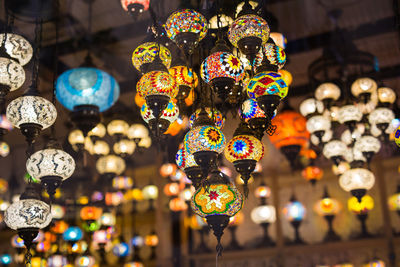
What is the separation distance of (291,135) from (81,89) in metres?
2.04

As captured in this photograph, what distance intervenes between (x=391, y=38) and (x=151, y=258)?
5593 mm

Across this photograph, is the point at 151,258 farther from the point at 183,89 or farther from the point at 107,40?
the point at 183,89

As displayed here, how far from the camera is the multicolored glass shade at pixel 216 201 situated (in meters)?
2.30

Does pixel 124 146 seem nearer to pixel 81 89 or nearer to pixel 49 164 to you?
pixel 81 89

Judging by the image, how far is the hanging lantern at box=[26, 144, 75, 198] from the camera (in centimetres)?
287

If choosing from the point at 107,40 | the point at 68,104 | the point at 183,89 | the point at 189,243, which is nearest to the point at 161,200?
the point at 189,243

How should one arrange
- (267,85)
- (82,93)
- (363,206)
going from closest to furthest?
(267,85)
(82,93)
(363,206)

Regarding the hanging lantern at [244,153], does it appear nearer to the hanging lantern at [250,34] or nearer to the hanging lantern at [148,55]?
the hanging lantern at [250,34]

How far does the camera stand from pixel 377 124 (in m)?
4.47

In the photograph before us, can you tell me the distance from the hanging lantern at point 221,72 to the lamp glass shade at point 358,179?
2.14 meters

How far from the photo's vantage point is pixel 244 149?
257cm

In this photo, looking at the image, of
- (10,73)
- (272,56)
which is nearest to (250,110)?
(272,56)

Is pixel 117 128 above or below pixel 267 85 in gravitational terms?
above

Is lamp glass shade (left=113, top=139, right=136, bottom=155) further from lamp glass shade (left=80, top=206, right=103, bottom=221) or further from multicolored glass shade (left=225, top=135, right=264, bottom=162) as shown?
multicolored glass shade (left=225, top=135, right=264, bottom=162)
